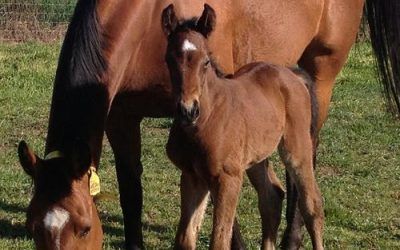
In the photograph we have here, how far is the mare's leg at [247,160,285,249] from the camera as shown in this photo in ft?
16.7

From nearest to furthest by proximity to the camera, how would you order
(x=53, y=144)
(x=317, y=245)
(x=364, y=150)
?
1. (x=53, y=144)
2. (x=317, y=245)
3. (x=364, y=150)

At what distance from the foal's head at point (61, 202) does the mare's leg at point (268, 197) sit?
150cm

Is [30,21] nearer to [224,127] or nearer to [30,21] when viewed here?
[30,21]

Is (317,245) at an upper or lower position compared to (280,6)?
lower

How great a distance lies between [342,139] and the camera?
8.23 meters

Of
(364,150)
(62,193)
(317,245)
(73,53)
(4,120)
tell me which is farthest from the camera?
(4,120)

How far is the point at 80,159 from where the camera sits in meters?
3.68

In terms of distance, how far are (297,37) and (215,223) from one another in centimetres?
197

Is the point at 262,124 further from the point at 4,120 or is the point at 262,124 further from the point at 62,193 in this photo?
the point at 4,120

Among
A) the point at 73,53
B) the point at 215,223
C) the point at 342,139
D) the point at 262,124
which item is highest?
the point at 73,53

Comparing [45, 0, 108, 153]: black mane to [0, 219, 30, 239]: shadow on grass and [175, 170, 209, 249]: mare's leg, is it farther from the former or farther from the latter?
[0, 219, 30, 239]: shadow on grass

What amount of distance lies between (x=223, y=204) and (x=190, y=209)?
32cm

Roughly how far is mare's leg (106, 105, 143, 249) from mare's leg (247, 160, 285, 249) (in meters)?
0.64

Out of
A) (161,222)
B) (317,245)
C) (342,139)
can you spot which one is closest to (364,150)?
(342,139)
